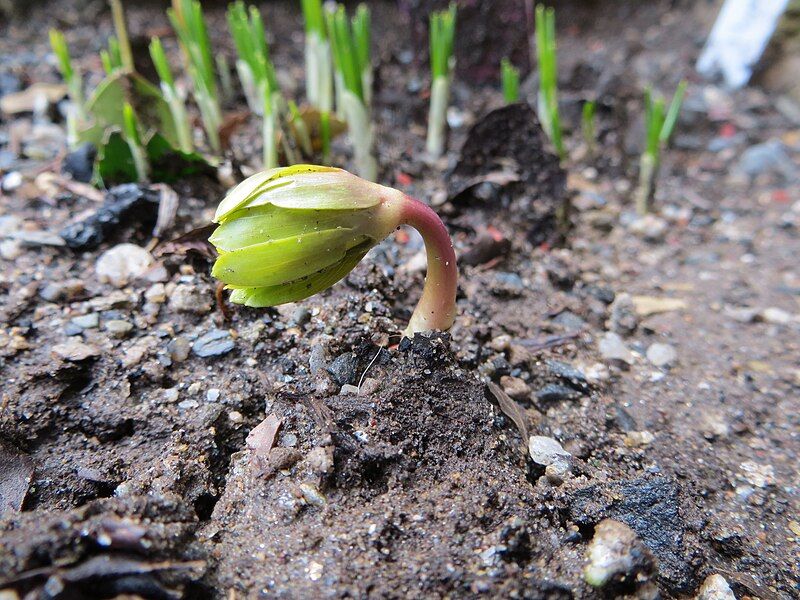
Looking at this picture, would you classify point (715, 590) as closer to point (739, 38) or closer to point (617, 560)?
point (617, 560)

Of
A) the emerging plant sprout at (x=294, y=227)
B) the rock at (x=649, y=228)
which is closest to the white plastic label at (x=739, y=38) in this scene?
the rock at (x=649, y=228)

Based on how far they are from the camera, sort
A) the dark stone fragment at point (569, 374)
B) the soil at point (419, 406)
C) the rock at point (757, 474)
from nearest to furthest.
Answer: the soil at point (419, 406) → the rock at point (757, 474) → the dark stone fragment at point (569, 374)

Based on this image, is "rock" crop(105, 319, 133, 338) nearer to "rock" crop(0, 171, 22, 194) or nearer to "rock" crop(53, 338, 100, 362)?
"rock" crop(53, 338, 100, 362)

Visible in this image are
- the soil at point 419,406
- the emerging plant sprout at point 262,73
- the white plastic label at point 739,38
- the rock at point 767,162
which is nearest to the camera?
the soil at point 419,406

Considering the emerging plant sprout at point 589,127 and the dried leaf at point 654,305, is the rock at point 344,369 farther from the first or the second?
the emerging plant sprout at point 589,127

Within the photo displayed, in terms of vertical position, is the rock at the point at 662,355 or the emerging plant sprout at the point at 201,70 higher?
the emerging plant sprout at the point at 201,70

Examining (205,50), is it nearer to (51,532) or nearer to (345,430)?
(345,430)

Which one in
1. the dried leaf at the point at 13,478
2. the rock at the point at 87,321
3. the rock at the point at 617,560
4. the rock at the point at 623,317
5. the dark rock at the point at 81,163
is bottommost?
the rock at the point at 623,317

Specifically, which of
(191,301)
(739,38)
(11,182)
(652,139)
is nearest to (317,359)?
(191,301)
